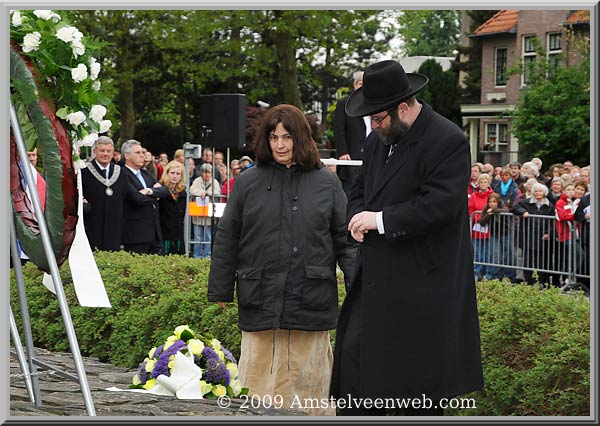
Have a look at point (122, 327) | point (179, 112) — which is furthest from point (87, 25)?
point (122, 327)

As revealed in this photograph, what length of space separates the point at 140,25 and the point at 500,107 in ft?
60.6

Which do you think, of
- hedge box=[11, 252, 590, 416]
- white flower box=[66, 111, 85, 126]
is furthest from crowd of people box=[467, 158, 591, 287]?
white flower box=[66, 111, 85, 126]

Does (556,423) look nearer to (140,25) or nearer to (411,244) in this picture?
(411,244)

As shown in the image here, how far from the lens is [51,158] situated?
18.7 ft

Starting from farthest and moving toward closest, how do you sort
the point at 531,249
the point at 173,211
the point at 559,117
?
1. the point at 559,117
2. the point at 173,211
3. the point at 531,249

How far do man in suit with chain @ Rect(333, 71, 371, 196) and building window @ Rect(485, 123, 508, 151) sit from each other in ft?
137

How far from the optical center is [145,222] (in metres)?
14.4

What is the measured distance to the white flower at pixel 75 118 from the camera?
19.2 ft

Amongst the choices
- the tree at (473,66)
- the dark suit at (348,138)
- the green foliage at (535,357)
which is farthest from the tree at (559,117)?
the green foliage at (535,357)

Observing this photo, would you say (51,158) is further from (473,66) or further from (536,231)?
(473,66)

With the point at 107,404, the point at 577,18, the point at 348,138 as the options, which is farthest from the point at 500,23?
the point at 107,404

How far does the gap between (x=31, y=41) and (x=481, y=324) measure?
3467 millimetres

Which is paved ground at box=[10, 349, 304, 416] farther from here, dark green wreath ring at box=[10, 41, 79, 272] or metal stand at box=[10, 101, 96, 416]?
dark green wreath ring at box=[10, 41, 79, 272]

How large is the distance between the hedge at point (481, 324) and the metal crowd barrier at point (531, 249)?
284 inches
